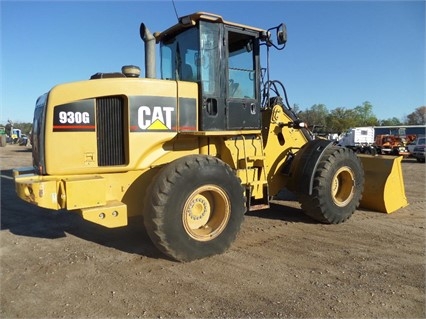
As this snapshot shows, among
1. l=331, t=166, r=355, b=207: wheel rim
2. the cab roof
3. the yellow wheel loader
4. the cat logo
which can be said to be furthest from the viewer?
l=331, t=166, r=355, b=207: wheel rim

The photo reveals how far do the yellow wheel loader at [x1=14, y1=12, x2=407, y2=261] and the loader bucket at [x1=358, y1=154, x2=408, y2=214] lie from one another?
1.11 metres

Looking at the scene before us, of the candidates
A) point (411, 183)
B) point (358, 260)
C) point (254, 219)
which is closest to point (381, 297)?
point (358, 260)

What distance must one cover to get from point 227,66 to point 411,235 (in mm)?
3913

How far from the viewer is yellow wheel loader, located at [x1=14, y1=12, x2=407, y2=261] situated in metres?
4.62

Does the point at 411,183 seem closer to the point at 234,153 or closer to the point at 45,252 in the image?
the point at 234,153

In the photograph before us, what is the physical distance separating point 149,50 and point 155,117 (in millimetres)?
1497

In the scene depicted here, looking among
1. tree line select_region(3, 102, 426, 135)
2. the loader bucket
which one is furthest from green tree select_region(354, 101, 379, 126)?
the loader bucket

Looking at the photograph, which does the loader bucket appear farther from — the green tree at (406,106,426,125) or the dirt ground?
the green tree at (406,106,426,125)

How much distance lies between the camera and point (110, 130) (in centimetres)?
491

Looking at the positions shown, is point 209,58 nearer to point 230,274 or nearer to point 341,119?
point 230,274

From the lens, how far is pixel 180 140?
18.0 feet

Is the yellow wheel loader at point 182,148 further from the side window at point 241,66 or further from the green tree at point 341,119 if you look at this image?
the green tree at point 341,119

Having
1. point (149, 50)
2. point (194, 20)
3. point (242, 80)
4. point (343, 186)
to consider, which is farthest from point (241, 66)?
point (343, 186)

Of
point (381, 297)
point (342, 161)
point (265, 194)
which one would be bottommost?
point (381, 297)
